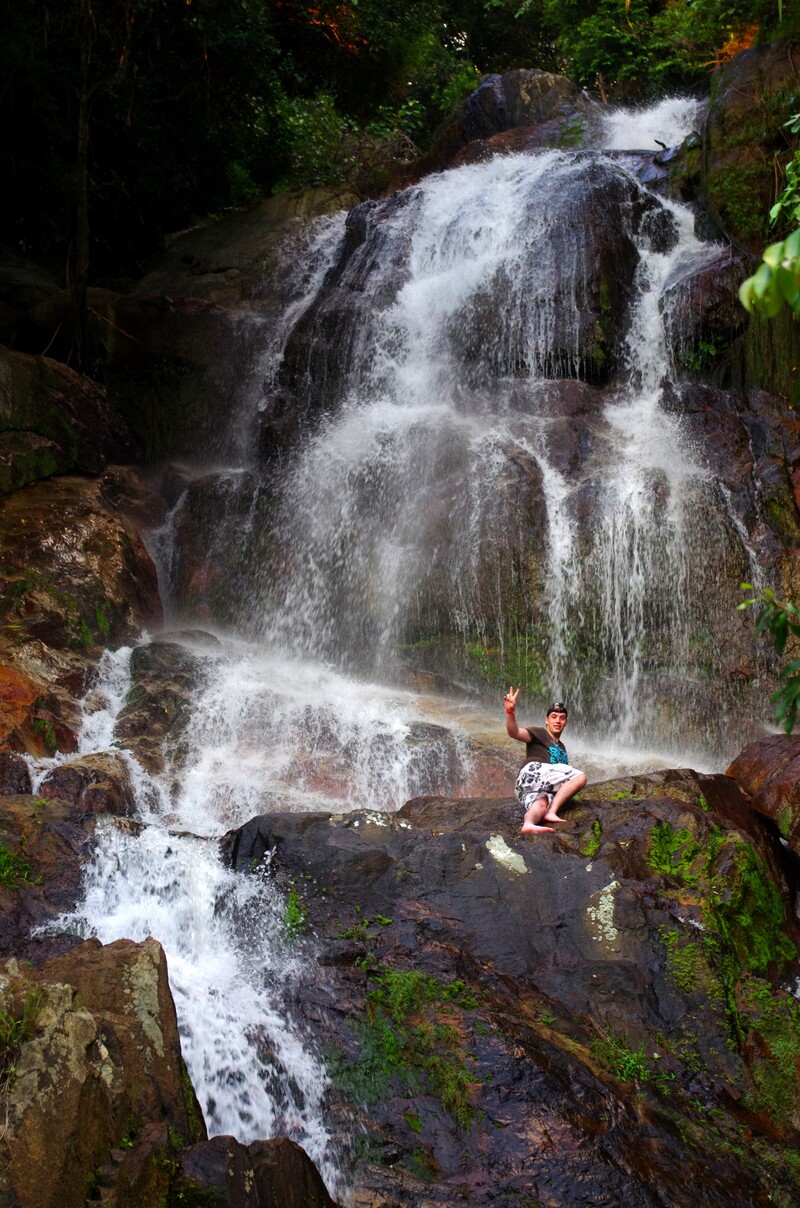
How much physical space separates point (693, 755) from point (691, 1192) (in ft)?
18.6

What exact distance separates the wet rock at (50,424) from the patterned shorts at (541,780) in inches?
272

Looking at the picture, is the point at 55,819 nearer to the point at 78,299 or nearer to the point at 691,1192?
the point at 691,1192

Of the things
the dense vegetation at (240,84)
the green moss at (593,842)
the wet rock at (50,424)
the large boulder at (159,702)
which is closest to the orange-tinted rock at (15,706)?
the large boulder at (159,702)

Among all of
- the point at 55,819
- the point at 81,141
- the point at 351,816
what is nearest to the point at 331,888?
the point at 351,816

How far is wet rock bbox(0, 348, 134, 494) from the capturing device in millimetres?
10992

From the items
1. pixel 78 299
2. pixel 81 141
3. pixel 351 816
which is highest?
pixel 81 141

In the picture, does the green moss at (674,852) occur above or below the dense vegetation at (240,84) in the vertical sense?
below

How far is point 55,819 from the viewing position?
6219mm

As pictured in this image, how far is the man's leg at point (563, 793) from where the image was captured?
256 inches

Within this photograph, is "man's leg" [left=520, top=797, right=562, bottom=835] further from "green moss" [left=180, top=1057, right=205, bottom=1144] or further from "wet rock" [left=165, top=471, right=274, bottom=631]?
"wet rock" [left=165, top=471, right=274, bottom=631]

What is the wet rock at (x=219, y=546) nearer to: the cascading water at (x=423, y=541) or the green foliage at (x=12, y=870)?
the cascading water at (x=423, y=541)

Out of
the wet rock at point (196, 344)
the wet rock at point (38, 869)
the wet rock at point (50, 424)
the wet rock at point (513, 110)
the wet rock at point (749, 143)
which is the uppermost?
the wet rock at point (513, 110)

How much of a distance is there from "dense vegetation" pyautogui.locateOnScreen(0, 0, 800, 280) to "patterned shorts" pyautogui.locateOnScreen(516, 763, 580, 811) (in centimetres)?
966

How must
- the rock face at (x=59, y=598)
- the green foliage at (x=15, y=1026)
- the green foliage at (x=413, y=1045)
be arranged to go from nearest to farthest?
the green foliage at (x=15, y=1026)
the green foliage at (x=413, y=1045)
the rock face at (x=59, y=598)
